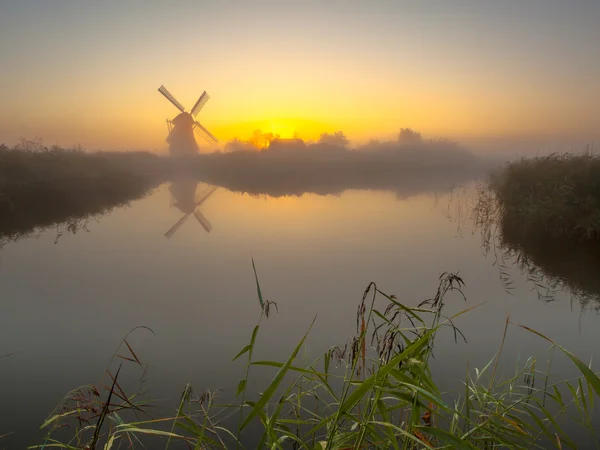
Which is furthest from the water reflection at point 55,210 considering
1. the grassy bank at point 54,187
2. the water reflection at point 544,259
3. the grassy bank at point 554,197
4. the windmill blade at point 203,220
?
the grassy bank at point 554,197

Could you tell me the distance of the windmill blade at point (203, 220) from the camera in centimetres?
1602

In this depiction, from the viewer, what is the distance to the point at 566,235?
430 inches

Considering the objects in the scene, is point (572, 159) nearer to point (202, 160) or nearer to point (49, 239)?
point (49, 239)

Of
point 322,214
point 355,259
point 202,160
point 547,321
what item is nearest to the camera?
point 547,321

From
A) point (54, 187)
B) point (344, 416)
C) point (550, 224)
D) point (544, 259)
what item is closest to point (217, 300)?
point (344, 416)

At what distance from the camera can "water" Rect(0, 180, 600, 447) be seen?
481cm

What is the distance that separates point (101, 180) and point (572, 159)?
25.2 metres

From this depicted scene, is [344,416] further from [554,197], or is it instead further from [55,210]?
[55,210]

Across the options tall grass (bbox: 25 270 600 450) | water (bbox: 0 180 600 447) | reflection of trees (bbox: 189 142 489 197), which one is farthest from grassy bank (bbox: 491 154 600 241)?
reflection of trees (bbox: 189 142 489 197)

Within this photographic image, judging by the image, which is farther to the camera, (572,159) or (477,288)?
(572,159)

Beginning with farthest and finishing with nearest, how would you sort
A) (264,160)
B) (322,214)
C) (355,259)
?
(264,160) < (322,214) < (355,259)

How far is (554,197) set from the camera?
11406 mm

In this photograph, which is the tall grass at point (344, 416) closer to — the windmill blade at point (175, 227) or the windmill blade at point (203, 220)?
the windmill blade at point (175, 227)

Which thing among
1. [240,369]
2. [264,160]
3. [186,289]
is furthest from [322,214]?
[264,160]
